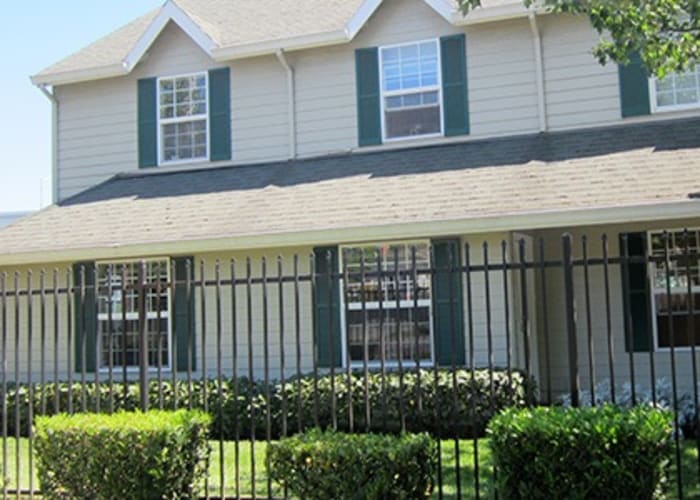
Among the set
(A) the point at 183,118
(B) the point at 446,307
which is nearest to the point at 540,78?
(B) the point at 446,307

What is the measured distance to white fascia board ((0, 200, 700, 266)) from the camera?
36.3 feet

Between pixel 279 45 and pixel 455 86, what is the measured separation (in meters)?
3.30

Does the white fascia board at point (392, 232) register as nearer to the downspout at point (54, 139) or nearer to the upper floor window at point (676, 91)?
the upper floor window at point (676, 91)

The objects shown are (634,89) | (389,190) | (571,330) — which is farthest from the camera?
(634,89)

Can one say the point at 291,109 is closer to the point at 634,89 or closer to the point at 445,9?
the point at 445,9

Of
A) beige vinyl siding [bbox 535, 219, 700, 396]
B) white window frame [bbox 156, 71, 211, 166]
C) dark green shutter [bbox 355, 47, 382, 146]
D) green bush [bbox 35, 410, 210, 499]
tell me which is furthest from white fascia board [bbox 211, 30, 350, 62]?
green bush [bbox 35, 410, 210, 499]

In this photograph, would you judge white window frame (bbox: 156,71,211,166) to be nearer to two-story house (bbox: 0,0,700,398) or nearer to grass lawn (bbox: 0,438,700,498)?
two-story house (bbox: 0,0,700,398)

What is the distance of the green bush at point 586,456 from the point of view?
597cm

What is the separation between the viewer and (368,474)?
655 centimetres

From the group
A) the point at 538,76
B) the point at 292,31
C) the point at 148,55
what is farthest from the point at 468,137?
the point at 148,55

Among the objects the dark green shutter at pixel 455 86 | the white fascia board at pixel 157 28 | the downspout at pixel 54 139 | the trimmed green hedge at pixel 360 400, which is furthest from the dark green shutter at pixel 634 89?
the downspout at pixel 54 139

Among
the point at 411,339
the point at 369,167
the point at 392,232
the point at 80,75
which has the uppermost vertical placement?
the point at 80,75

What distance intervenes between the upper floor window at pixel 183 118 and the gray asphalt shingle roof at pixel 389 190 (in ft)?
1.60

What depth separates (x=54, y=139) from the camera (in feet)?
57.2
